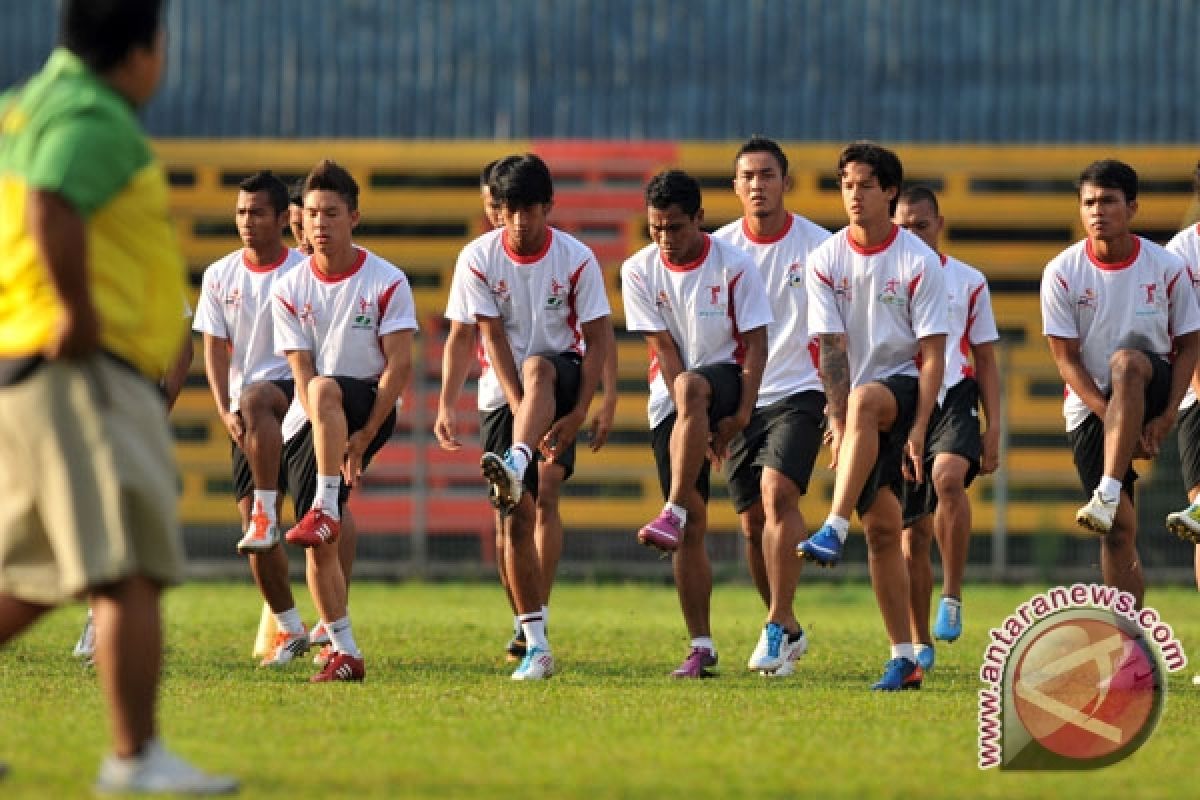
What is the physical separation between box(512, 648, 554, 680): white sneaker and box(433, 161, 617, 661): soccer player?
0.25m

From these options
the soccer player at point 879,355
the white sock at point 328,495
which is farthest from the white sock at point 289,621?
the soccer player at point 879,355

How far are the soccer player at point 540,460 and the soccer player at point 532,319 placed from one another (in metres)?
0.12

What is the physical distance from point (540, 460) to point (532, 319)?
1.02 meters

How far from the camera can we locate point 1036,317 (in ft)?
72.4

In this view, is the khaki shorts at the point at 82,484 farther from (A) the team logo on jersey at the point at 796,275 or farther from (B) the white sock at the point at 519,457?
(A) the team logo on jersey at the point at 796,275

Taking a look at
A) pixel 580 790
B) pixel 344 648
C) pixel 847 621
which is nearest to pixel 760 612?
pixel 847 621

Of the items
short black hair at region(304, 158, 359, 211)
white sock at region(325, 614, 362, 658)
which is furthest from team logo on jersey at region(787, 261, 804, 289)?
white sock at region(325, 614, 362, 658)

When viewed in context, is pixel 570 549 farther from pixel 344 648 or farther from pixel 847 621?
pixel 344 648

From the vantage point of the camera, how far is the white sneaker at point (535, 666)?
10.3m

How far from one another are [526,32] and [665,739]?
54.9ft

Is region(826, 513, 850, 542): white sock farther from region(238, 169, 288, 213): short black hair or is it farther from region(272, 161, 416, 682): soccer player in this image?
region(238, 169, 288, 213): short black hair

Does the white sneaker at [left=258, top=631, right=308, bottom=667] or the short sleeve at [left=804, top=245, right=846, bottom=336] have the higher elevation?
the short sleeve at [left=804, top=245, right=846, bottom=336]

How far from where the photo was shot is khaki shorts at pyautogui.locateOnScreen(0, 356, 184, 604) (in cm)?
607

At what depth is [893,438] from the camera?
9.84m
